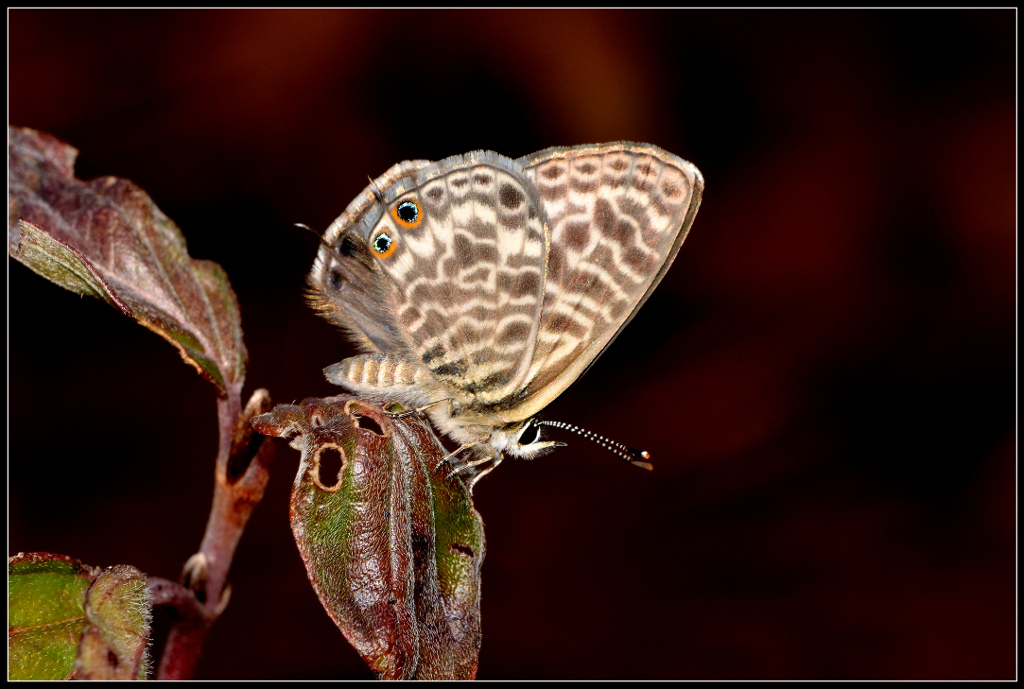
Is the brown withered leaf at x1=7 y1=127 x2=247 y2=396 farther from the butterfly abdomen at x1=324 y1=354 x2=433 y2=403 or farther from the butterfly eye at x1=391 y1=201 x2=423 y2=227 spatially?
the butterfly eye at x1=391 y1=201 x2=423 y2=227

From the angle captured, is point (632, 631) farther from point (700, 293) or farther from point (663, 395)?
point (700, 293)

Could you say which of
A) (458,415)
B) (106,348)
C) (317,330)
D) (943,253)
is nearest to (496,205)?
(458,415)

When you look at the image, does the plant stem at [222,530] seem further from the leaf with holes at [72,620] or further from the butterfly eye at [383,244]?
the butterfly eye at [383,244]

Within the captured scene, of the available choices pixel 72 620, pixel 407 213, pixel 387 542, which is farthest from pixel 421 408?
pixel 72 620

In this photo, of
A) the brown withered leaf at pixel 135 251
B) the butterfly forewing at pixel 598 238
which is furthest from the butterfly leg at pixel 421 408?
the brown withered leaf at pixel 135 251

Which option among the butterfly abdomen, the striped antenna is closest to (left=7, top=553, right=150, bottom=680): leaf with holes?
the butterfly abdomen
